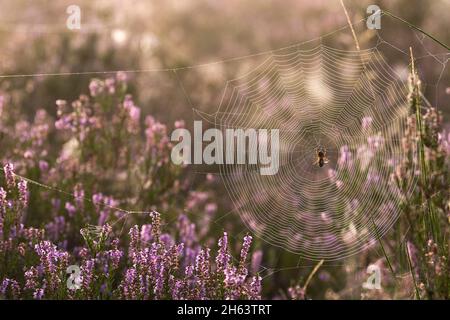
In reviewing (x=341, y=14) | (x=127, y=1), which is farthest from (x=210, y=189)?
(x=127, y=1)

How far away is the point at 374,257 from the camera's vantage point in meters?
4.91

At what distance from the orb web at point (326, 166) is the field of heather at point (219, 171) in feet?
0.06

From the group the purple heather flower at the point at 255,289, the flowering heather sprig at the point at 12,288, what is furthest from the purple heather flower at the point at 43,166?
the purple heather flower at the point at 255,289

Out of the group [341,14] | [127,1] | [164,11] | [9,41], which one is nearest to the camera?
[9,41]

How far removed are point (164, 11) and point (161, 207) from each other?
7474 millimetres

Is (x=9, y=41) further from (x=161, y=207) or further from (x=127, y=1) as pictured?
(x=161, y=207)

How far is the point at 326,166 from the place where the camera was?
6.38 metres

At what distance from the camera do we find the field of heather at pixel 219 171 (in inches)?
124

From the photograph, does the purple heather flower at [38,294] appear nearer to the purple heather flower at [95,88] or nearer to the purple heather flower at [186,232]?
the purple heather flower at [186,232]

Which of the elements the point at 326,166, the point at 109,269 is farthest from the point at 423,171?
the point at 326,166

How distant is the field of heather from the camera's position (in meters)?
3.14

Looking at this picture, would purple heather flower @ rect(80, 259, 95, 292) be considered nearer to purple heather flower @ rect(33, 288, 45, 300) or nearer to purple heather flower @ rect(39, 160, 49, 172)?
purple heather flower @ rect(33, 288, 45, 300)
